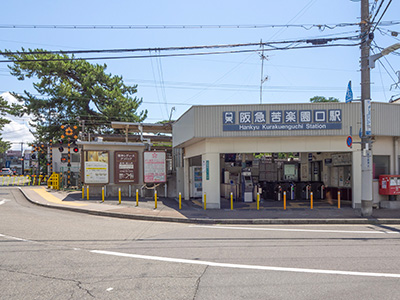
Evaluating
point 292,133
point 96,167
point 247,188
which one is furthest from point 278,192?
point 96,167

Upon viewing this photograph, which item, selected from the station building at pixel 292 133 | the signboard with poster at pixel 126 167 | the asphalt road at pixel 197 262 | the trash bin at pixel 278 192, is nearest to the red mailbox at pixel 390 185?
the station building at pixel 292 133

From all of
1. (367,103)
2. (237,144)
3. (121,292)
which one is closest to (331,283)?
(121,292)

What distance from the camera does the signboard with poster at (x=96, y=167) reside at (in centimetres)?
2164

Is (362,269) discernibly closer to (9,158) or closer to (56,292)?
(56,292)

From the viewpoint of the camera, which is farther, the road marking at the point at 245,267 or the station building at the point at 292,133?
the station building at the point at 292,133

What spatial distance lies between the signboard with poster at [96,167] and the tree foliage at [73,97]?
1907 cm

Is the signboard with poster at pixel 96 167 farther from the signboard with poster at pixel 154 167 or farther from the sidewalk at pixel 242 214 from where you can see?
the sidewalk at pixel 242 214

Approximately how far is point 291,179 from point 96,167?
1225cm

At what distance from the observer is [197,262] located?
7445 millimetres

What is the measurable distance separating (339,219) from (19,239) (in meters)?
10.8

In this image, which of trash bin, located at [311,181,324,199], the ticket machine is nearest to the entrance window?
trash bin, located at [311,181,324,199]

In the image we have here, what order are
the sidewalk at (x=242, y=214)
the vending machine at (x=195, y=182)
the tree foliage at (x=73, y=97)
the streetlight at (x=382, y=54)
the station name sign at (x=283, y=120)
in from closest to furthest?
1. the streetlight at (x=382, y=54)
2. the sidewalk at (x=242, y=214)
3. the station name sign at (x=283, y=120)
4. the vending machine at (x=195, y=182)
5. the tree foliage at (x=73, y=97)

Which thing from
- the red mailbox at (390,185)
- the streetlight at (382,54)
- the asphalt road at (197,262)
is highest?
the streetlight at (382,54)

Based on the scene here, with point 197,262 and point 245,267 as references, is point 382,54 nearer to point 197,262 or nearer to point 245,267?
point 245,267
